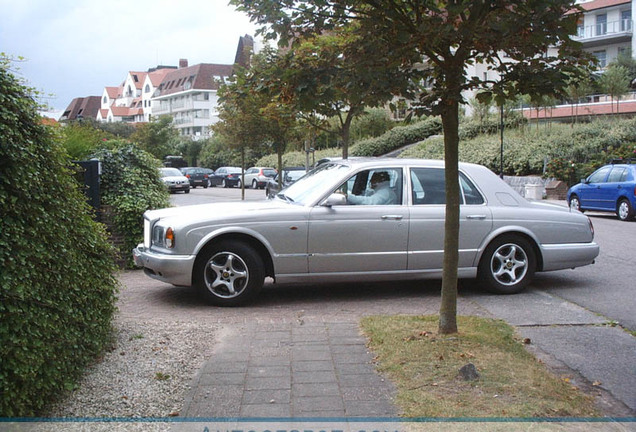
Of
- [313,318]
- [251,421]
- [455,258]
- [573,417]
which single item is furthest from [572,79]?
[251,421]

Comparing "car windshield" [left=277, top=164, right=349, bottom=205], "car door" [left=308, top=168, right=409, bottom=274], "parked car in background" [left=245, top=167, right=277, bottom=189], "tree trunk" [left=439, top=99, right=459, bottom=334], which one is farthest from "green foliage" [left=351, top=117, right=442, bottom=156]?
"tree trunk" [left=439, top=99, right=459, bottom=334]

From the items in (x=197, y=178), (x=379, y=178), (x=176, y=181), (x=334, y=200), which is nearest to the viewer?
(x=334, y=200)

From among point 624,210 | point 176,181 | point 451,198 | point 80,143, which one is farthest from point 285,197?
point 176,181

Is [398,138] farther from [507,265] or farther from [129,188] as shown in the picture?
[507,265]

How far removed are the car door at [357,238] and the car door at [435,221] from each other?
0.15 m

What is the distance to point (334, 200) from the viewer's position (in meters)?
7.16

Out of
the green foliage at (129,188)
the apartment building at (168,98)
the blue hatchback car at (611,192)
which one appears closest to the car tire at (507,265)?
the green foliage at (129,188)

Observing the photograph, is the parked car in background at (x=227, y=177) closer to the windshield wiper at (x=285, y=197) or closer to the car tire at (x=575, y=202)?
the car tire at (x=575, y=202)

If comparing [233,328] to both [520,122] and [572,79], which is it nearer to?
[572,79]

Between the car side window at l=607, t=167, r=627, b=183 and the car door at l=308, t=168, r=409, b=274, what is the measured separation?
1365 centimetres

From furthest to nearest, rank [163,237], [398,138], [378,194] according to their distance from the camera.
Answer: [398,138], [378,194], [163,237]

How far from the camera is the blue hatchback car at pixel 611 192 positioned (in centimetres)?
1783

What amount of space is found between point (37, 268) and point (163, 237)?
11.1 ft

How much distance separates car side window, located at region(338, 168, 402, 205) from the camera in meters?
7.48
